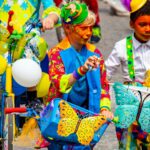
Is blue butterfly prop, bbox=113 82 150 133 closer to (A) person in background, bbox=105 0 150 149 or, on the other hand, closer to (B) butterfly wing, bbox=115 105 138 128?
(B) butterfly wing, bbox=115 105 138 128

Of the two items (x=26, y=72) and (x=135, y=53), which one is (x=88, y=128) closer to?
(x=26, y=72)

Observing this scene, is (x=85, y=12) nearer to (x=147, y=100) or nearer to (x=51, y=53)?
(x=51, y=53)

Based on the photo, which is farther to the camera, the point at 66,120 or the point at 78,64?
the point at 78,64

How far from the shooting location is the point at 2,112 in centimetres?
592

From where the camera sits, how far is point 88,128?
4.99 metres

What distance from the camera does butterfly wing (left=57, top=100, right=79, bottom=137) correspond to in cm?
494

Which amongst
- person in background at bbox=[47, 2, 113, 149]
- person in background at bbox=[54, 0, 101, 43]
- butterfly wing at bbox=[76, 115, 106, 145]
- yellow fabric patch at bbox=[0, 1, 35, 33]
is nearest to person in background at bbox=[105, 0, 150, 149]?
person in background at bbox=[47, 2, 113, 149]

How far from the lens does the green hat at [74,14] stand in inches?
215

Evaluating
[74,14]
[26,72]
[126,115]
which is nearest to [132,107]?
[126,115]

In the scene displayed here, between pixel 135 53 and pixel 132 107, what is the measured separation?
66 centimetres

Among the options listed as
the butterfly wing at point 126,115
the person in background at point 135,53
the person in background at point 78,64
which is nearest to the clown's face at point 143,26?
the person in background at point 135,53

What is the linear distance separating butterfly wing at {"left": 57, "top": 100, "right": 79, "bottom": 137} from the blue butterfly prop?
41 centimetres

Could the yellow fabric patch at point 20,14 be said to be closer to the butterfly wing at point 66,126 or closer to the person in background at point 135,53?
the person in background at point 135,53

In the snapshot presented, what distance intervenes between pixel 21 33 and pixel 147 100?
115 cm
